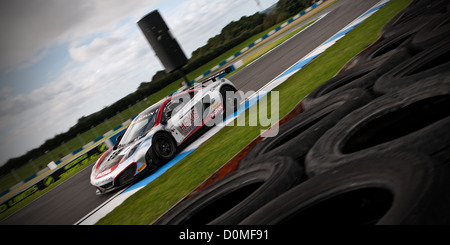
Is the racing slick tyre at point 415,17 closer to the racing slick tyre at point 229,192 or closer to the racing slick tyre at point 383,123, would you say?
the racing slick tyre at point 383,123

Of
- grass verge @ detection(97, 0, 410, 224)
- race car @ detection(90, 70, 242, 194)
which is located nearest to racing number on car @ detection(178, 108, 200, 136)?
race car @ detection(90, 70, 242, 194)

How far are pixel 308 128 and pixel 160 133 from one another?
401 centimetres

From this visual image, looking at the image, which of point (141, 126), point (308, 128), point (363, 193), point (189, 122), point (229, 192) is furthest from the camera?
point (189, 122)

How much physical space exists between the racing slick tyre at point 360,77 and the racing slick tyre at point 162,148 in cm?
333

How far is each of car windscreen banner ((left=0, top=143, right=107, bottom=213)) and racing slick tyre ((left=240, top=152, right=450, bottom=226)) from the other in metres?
14.1

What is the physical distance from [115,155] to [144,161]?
0.73m

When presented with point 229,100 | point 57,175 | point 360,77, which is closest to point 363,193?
point 360,77

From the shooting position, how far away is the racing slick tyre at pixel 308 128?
2781 millimetres

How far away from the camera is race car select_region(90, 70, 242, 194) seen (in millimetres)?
6121

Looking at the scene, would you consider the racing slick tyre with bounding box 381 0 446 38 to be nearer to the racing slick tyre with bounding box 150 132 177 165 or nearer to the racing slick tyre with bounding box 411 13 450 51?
the racing slick tyre with bounding box 411 13 450 51

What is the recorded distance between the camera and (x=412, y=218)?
3.87 feet

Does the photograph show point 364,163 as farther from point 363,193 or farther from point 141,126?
point 141,126

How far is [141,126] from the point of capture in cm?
682

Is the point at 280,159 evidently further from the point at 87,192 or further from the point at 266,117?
the point at 87,192
